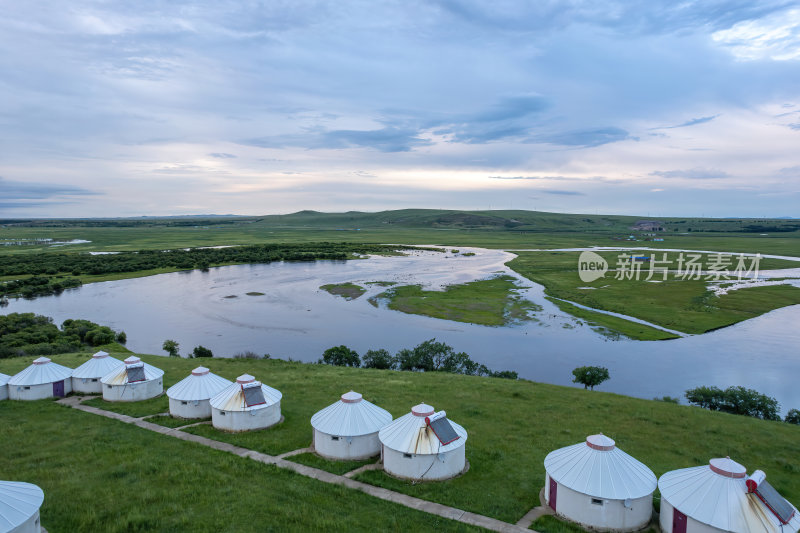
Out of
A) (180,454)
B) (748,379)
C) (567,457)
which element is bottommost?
(748,379)

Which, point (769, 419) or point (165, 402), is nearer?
point (165, 402)

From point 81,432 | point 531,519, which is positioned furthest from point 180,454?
point 531,519

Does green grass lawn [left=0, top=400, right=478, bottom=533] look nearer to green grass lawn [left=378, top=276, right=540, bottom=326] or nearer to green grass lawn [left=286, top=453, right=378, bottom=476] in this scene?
green grass lawn [left=286, top=453, right=378, bottom=476]

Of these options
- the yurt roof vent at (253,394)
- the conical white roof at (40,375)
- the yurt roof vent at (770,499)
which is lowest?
the conical white roof at (40,375)

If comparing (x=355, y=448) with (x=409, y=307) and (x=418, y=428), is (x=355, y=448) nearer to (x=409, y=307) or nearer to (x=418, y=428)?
(x=418, y=428)

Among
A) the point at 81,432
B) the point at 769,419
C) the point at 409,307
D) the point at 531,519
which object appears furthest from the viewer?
the point at 409,307

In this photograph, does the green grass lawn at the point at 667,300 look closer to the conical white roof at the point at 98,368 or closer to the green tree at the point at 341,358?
the green tree at the point at 341,358

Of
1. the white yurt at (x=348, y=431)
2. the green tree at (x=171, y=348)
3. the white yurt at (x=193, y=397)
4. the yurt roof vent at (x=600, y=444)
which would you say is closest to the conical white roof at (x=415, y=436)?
the white yurt at (x=348, y=431)
